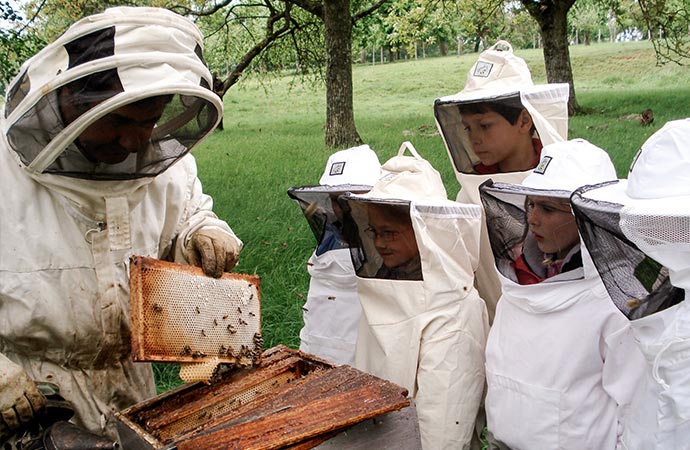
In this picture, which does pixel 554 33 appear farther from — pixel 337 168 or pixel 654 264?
pixel 654 264

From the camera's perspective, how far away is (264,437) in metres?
1.58

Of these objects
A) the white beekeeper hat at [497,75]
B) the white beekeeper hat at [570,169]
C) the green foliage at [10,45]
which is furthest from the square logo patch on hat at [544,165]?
the green foliage at [10,45]

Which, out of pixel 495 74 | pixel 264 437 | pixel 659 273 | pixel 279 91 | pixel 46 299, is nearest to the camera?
pixel 264 437

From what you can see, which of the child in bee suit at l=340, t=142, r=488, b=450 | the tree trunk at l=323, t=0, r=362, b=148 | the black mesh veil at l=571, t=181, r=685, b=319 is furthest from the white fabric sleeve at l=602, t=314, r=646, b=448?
the tree trunk at l=323, t=0, r=362, b=148

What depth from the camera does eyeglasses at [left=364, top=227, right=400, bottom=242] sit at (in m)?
2.54

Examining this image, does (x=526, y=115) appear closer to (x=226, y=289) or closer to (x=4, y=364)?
(x=226, y=289)

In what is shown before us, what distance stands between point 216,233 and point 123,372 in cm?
58

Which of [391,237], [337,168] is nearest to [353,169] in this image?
[337,168]

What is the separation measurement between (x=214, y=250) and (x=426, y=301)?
0.84 m

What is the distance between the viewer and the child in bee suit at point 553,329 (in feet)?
7.09

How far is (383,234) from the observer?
2.56 meters

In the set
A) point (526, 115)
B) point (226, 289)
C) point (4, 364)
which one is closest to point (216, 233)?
point (226, 289)

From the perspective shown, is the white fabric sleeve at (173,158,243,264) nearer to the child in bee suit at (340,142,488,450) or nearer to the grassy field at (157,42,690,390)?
the child in bee suit at (340,142,488,450)

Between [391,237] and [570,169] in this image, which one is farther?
[391,237]
